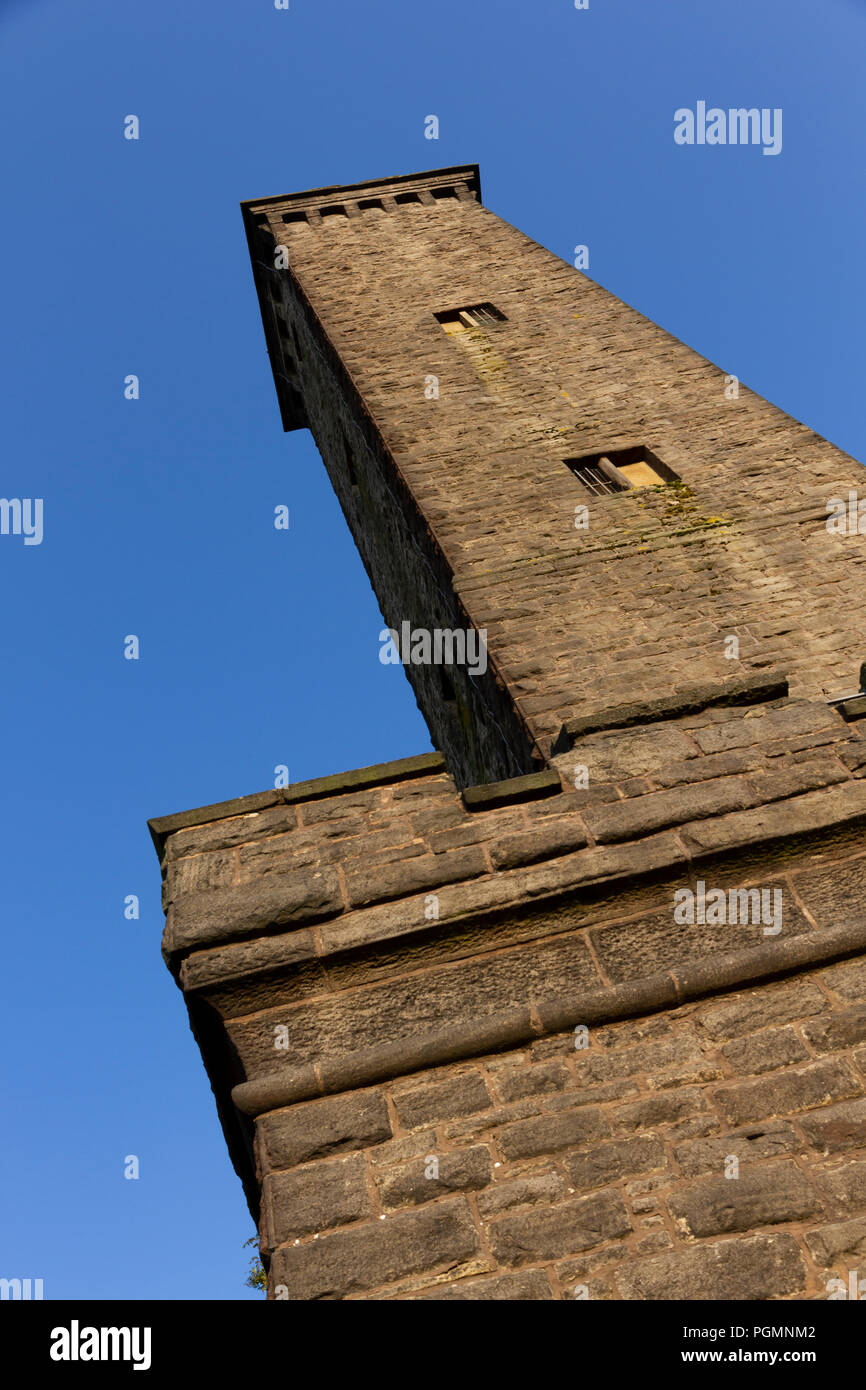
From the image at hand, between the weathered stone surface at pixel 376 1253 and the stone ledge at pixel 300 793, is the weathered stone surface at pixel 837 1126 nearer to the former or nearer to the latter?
the weathered stone surface at pixel 376 1253

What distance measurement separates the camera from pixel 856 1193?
118 inches

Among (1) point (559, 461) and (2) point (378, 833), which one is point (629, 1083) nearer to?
(2) point (378, 833)

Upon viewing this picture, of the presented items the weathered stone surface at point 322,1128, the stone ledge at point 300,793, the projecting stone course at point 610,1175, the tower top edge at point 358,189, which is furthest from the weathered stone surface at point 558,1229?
the tower top edge at point 358,189

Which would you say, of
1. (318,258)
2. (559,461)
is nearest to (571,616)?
(559,461)

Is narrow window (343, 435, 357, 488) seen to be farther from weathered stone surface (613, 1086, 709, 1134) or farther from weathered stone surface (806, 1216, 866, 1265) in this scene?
weathered stone surface (806, 1216, 866, 1265)

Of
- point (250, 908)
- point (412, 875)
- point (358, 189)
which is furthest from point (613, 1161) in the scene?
point (358, 189)

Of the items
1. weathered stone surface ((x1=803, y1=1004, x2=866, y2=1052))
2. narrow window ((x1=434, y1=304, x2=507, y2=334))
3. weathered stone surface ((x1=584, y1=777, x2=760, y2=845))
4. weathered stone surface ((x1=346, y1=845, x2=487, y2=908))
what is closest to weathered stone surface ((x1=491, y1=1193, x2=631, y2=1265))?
weathered stone surface ((x1=803, y1=1004, x2=866, y2=1052))

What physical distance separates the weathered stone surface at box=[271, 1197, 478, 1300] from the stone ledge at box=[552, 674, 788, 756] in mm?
2067

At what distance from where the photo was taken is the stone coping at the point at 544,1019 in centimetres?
335

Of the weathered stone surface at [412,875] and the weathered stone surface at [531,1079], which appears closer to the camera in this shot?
the weathered stone surface at [531,1079]

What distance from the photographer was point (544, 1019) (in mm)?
3449

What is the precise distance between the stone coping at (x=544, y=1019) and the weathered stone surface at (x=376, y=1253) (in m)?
0.46

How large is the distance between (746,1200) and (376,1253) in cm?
113

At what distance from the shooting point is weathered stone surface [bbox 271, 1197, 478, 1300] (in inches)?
114
